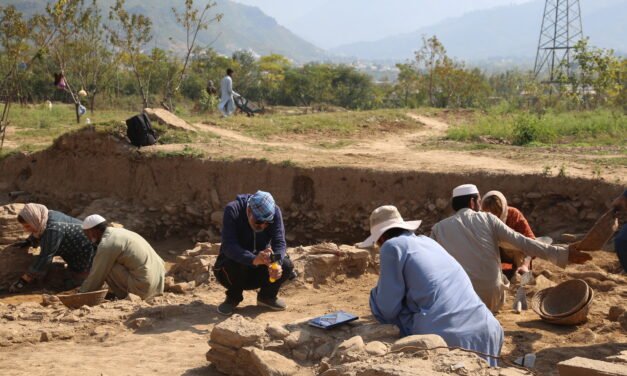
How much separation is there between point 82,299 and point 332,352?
121 inches

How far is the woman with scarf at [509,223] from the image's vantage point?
6.34m

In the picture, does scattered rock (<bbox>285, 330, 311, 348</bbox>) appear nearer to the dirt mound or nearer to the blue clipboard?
the blue clipboard

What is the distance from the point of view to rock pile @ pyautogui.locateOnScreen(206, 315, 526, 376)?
151 inches

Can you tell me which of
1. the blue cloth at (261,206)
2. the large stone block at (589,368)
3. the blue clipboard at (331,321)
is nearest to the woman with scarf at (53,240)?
the blue cloth at (261,206)

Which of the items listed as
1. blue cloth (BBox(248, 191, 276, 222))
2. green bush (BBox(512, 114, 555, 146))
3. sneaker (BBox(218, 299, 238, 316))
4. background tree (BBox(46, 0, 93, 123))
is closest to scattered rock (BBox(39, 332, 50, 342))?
sneaker (BBox(218, 299, 238, 316))

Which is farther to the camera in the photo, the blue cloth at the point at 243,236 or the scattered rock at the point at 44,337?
the blue cloth at the point at 243,236

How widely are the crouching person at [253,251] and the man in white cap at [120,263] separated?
93 centimetres

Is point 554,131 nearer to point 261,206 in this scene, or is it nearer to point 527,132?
point 527,132

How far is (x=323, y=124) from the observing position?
15.6 metres

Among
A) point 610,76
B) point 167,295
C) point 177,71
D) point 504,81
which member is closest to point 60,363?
point 167,295

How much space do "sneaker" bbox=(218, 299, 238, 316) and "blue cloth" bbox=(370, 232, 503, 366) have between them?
2183mm

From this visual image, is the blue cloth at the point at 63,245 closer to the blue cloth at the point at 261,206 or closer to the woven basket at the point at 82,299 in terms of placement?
the woven basket at the point at 82,299

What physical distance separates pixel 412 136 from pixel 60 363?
1141 cm

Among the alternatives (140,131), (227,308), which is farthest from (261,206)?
(140,131)
